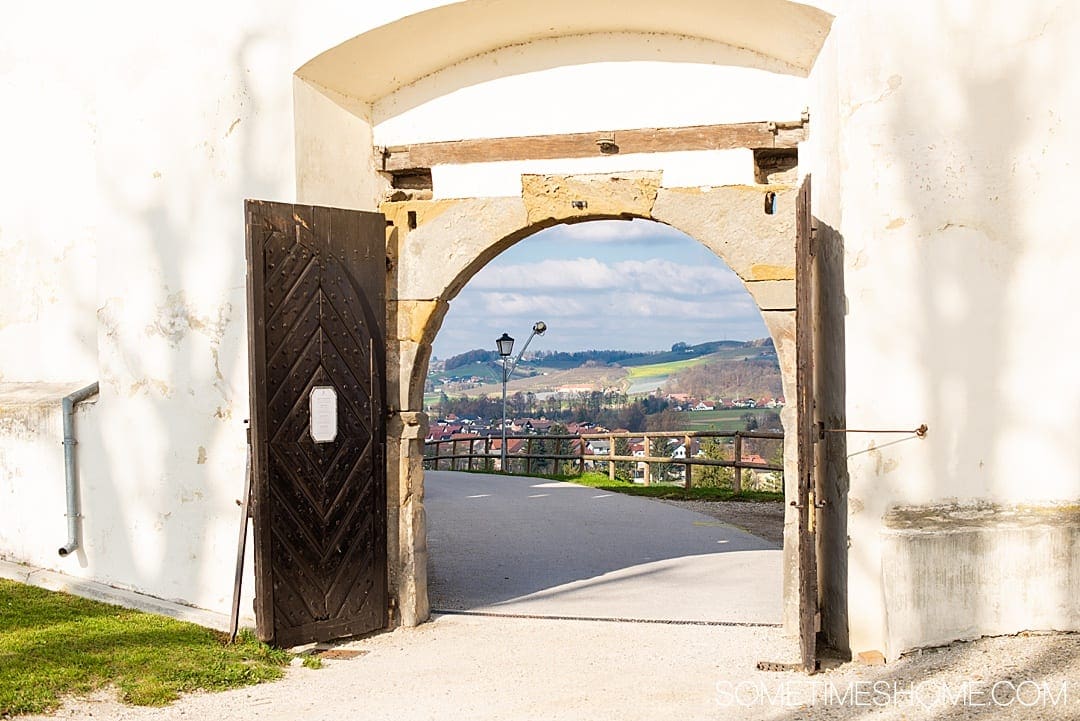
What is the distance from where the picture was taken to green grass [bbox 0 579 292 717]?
5.24 metres

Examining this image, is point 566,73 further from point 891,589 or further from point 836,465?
point 891,589

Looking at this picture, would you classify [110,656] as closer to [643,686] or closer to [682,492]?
[643,686]

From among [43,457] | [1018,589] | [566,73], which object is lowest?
[1018,589]

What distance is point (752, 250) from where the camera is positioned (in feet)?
20.1

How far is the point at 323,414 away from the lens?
6332 millimetres

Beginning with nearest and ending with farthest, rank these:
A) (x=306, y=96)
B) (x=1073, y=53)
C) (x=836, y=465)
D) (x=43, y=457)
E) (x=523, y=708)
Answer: (x=523, y=708) → (x=1073, y=53) → (x=836, y=465) → (x=306, y=96) → (x=43, y=457)

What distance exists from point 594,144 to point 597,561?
4.06 m

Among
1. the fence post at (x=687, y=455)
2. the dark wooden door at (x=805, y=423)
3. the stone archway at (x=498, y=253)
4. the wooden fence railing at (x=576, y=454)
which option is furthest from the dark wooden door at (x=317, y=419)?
the fence post at (x=687, y=455)

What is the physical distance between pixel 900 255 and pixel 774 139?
1016 millimetres

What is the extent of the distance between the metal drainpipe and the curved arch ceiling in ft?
7.90

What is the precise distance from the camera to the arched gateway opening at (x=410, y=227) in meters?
6.07

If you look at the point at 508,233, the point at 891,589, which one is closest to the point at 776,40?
the point at 508,233

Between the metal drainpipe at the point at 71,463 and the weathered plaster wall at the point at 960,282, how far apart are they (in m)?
4.53

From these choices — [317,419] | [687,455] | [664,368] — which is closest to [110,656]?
[317,419]
